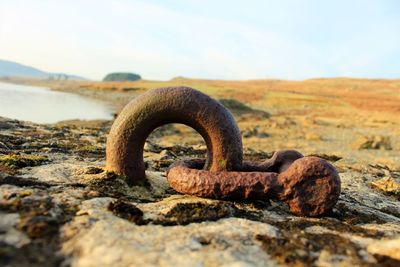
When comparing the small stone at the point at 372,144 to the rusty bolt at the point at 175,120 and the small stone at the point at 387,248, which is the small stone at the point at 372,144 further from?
the small stone at the point at 387,248

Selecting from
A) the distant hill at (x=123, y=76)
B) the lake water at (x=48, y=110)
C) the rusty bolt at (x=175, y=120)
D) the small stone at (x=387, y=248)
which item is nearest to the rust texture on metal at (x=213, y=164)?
the rusty bolt at (x=175, y=120)

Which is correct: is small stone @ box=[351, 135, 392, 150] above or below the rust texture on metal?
below

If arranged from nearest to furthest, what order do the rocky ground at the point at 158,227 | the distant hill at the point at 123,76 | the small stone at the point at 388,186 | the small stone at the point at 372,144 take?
the rocky ground at the point at 158,227, the small stone at the point at 388,186, the small stone at the point at 372,144, the distant hill at the point at 123,76

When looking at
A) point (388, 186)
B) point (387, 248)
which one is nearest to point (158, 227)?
point (387, 248)

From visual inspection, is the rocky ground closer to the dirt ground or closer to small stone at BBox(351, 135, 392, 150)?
the dirt ground

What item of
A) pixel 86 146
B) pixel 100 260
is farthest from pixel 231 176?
pixel 86 146

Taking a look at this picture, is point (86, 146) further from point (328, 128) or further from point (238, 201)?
point (328, 128)

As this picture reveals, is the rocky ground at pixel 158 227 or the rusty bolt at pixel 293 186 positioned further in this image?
the rusty bolt at pixel 293 186

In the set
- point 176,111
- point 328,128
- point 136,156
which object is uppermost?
point 176,111

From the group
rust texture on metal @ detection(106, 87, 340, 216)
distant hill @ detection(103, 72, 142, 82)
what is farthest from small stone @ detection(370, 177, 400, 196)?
distant hill @ detection(103, 72, 142, 82)
